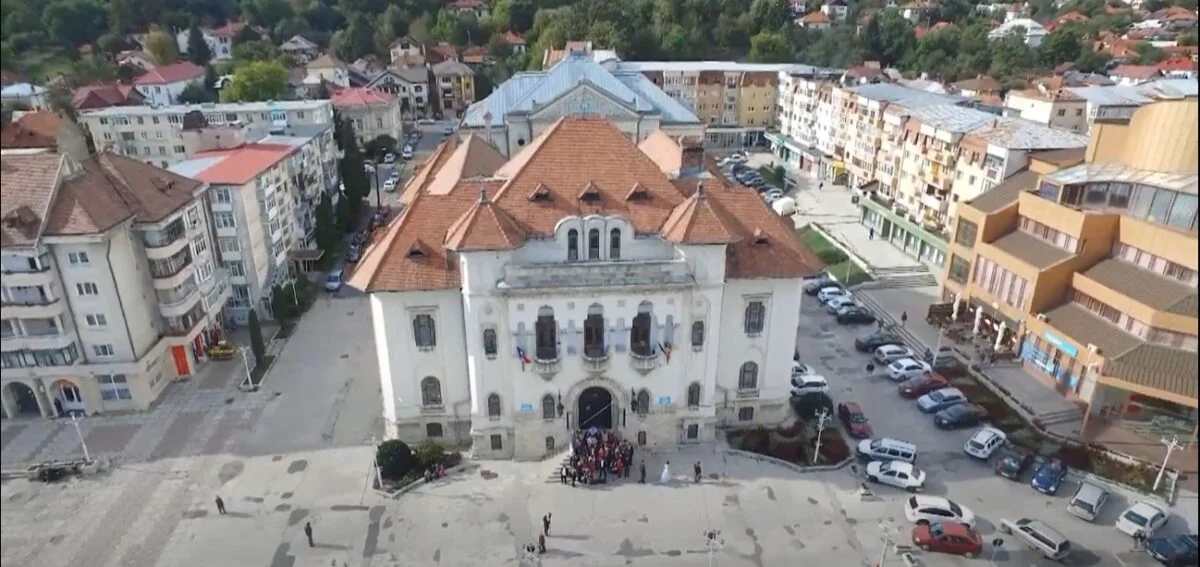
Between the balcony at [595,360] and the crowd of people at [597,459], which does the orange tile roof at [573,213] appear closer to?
the balcony at [595,360]

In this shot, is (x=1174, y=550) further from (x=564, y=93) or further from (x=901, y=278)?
(x=564, y=93)

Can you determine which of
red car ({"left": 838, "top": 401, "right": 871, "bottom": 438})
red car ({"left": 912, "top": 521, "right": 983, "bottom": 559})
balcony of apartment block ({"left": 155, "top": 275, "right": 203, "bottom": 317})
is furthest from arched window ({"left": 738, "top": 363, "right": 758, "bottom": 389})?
balcony of apartment block ({"left": 155, "top": 275, "right": 203, "bottom": 317})

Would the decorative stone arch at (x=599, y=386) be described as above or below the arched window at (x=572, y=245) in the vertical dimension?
below

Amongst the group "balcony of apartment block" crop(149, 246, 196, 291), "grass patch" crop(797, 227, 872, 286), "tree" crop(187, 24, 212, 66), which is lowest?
"grass patch" crop(797, 227, 872, 286)

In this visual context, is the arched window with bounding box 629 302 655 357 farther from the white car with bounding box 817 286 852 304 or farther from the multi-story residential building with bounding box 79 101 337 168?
the multi-story residential building with bounding box 79 101 337 168

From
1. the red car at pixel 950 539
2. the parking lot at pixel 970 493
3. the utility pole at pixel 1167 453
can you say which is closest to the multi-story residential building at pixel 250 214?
the parking lot at pixel 970 493
